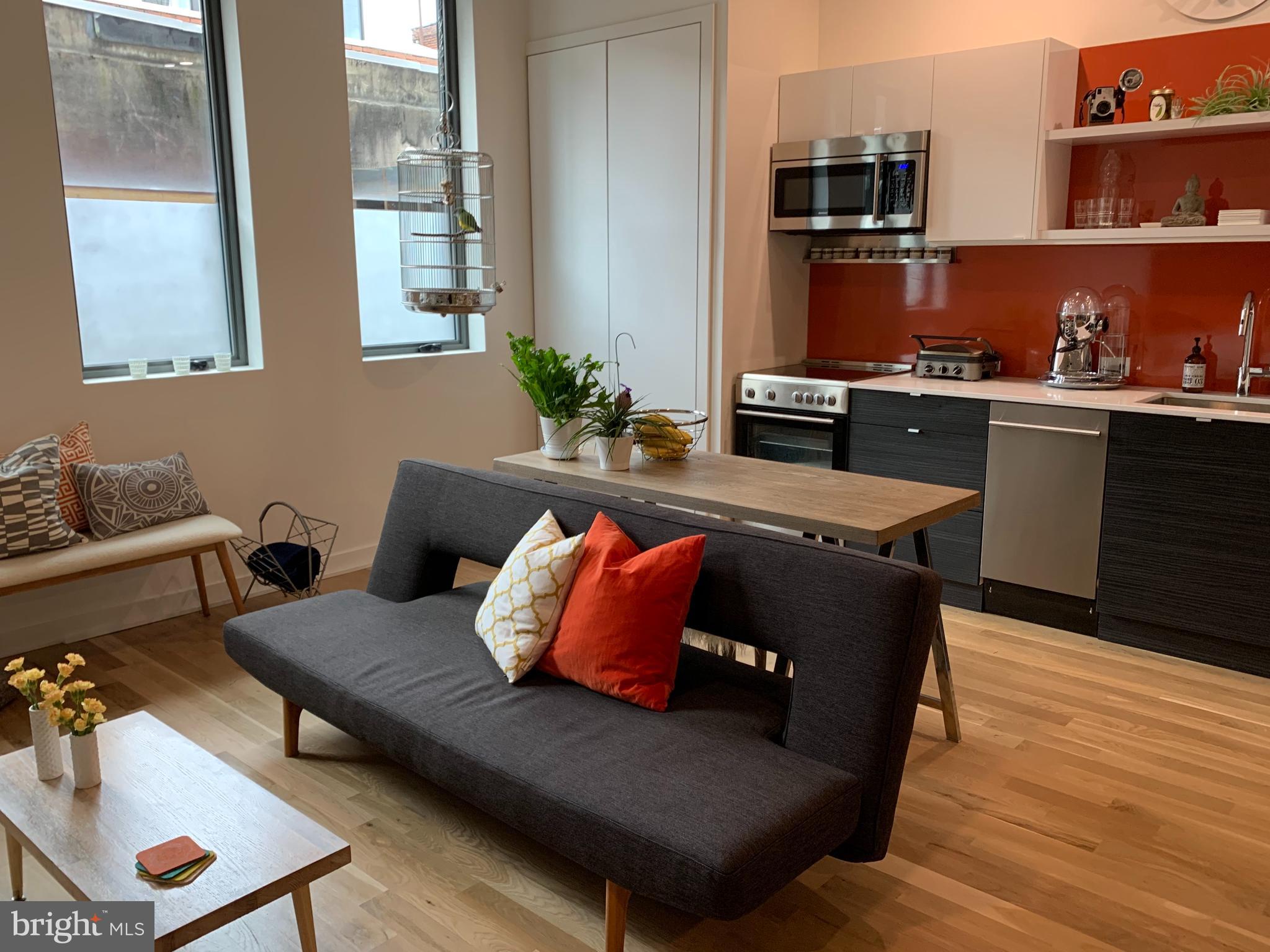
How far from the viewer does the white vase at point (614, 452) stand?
315cm

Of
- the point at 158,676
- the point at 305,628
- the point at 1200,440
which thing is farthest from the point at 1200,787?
the point at 158,676

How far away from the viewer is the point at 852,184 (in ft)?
14.7

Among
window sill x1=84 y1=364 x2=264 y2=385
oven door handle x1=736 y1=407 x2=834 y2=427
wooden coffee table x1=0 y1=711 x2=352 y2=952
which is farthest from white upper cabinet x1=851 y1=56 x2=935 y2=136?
wooden coffee table x1=0 y1=711 x2=352 y2=952

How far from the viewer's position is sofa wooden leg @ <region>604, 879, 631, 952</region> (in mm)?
2008

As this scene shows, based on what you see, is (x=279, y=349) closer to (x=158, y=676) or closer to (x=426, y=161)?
(x=426, y=161)

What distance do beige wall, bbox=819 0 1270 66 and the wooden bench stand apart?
352 cm

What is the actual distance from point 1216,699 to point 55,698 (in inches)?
133

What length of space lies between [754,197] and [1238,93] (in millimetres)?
1911

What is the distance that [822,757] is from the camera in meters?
2.17

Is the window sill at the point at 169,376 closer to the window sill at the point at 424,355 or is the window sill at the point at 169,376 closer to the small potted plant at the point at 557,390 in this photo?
the window sill at the point at 424,355

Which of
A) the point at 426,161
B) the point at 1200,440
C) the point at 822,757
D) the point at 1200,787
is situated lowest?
the point at 1200,787

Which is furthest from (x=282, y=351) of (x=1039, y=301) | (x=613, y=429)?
(x=1039, y=301)

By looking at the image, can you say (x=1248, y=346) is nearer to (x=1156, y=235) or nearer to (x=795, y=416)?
(x=1156, y=235)

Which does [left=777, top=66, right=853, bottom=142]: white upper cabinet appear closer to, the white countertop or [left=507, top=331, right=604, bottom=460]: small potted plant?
the white countertop
